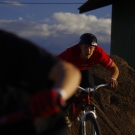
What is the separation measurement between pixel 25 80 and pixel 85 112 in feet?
14.9

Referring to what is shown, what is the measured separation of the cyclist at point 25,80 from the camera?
8.43 ft

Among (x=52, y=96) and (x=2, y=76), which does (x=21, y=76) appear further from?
(x=52, y=96)

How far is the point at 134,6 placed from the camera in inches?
727

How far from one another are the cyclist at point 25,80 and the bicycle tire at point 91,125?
4.07 metres

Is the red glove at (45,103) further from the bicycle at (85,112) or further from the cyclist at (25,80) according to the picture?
the bicycle at (85,112)

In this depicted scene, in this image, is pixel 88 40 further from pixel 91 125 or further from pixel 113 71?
pixel 91 125

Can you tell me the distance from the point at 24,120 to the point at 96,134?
4343 millimetres

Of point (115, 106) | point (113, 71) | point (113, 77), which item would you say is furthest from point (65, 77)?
point (115, 106)

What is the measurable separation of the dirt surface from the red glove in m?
7.07

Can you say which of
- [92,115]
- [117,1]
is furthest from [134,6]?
[92,115]

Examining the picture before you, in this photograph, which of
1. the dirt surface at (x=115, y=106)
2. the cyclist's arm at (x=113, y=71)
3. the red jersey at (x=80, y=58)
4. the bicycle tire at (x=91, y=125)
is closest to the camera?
the bicycle tire at (x=91, y=125)

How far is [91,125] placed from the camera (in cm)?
698

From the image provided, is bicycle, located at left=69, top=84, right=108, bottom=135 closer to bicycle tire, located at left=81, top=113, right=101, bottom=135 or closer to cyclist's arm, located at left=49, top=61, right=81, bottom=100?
bicycle tire, located at left=81, top=113, right=101, bottom=135

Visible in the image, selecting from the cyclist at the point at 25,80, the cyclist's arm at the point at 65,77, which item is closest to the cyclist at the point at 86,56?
the cyclist at the point at 25,80
